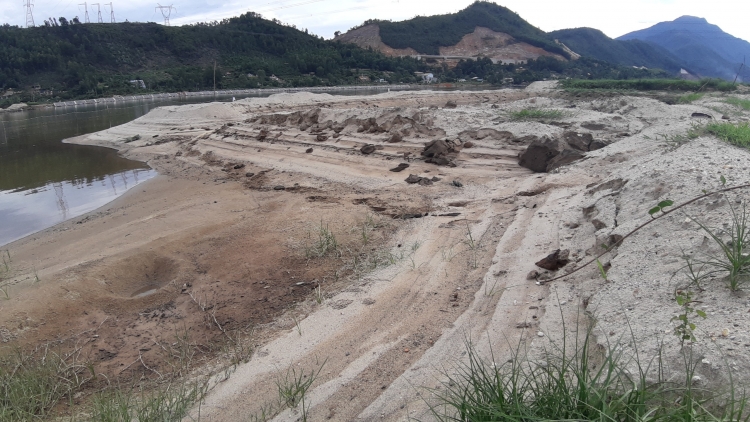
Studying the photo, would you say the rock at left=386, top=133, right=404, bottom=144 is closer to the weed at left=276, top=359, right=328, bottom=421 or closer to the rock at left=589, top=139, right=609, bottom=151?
the rock at left=589, top=139, right=609, bottom=151

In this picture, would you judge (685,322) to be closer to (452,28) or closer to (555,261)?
(555,261)

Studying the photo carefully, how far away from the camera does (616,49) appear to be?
2931 inches

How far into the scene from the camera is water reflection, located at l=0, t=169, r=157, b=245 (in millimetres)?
9125

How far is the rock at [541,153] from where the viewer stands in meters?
8.25

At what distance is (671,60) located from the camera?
5856cm

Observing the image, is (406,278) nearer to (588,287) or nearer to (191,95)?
(588,287)

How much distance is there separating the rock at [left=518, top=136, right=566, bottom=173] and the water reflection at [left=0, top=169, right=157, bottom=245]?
897cm

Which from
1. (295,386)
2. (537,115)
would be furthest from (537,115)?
(295,386)

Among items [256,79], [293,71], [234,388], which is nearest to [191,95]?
[256,79]

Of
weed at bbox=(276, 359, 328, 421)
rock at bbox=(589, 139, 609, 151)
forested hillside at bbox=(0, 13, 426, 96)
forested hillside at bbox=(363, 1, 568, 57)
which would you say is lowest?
weed at bbox=(276, 359, 328, 421)

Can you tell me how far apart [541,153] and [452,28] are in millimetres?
76121

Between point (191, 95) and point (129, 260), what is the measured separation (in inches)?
1758

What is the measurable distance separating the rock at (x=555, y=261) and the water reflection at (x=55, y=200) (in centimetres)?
885

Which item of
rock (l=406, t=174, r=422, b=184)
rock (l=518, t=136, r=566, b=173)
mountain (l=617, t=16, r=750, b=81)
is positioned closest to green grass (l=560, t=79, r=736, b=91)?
rock (l=518, t=136, r=566, b=173)
